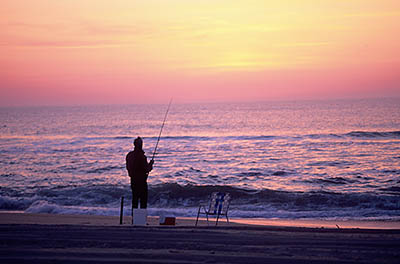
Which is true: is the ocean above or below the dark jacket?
below

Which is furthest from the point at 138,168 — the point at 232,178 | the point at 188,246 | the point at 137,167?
the point at 232,178

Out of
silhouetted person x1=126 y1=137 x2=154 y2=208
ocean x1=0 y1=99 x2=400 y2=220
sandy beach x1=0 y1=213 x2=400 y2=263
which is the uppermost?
silhouetted person x1=126 y1=137 x2=154 y2=208

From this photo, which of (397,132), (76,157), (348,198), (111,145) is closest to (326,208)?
(348,198)

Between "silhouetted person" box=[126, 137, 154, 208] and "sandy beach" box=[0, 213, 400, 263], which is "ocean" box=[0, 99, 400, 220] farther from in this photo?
"sandy beach" box=[0, 213, 400, 263]

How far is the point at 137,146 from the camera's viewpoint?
7.95m

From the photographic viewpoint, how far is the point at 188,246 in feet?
18.1

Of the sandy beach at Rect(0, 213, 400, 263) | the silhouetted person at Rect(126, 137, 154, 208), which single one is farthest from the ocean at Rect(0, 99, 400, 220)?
the sandy beach at Rect(0, 213, 400, 263)

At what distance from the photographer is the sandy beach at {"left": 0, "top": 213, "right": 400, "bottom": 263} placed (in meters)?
4.84

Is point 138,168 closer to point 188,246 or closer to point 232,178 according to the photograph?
point 188,246

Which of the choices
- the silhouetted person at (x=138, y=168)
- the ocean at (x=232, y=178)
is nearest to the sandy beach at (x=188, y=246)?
the silhouetted person at (x=138, y=168)

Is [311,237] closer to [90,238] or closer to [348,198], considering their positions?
[90,238]

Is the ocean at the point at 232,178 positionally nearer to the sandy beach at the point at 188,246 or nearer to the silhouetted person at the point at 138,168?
the silhouetted person at the point at 138,168

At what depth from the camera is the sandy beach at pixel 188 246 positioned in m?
4.84

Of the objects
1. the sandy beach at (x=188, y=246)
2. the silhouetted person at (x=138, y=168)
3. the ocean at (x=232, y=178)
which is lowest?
the ocean at (x=232, y=178)
